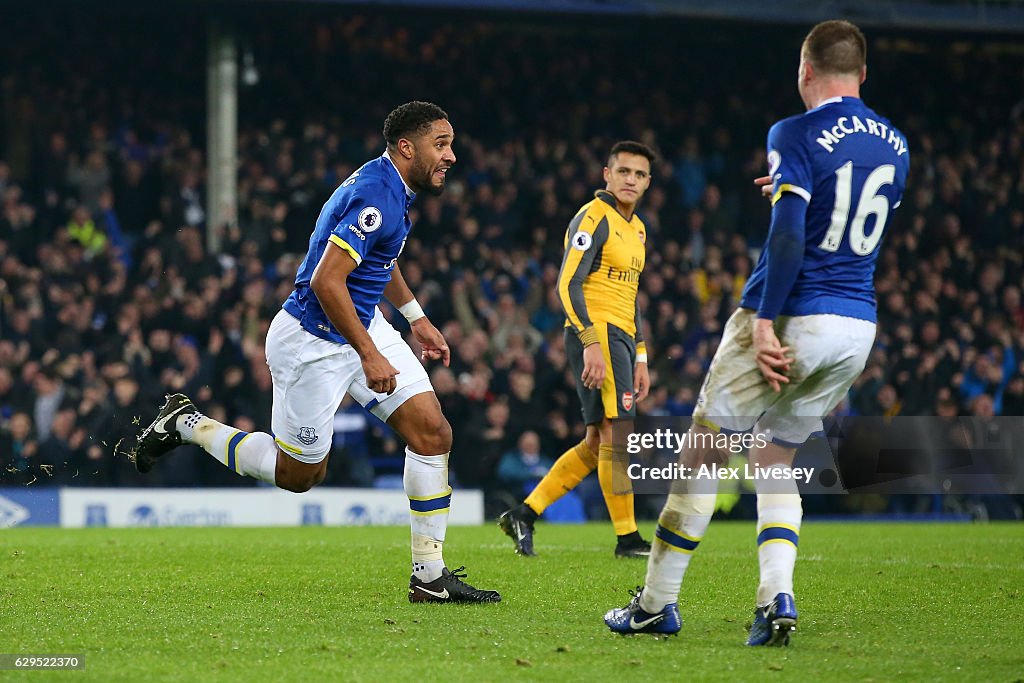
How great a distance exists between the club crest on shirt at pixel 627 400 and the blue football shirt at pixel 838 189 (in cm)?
413

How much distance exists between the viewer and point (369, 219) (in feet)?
23.1

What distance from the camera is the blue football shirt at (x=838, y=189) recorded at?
5695mm

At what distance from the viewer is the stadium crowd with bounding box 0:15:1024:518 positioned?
17234 mm

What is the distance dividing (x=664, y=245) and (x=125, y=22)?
10.1m

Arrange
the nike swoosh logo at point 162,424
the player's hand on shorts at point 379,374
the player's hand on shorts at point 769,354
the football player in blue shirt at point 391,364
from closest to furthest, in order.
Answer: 1. the player's hand on shorts at point 769,354
2. the player's hand on shorts at point 379,374
3. the football player in blue shirt at point 391,364
4. the nike swoosh logo at point 162,424

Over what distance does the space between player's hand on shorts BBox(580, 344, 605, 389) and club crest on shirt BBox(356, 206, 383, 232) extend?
2.93m

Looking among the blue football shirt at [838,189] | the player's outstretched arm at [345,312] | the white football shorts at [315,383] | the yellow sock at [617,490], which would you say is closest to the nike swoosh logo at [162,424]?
the white football shorts at [315,383]

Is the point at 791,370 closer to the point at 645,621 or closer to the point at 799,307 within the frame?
the point at 799,307

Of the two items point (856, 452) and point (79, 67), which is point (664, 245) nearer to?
point (856, 452)

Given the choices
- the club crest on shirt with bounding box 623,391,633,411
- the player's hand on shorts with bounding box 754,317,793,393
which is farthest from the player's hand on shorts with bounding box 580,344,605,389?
the player's hand on shorts with bounding box 754,317,793,393

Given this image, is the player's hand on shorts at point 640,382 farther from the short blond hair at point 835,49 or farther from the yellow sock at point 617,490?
the short blond hair at point 835,49

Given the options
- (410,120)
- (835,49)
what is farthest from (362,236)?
(835,49)

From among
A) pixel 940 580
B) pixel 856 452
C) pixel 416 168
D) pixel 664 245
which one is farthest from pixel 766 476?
pixel 664 245

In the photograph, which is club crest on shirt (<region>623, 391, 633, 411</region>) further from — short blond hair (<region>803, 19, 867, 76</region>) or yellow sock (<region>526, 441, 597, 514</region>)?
short blond hair (<region>803, 19, 867, 76</region>)
